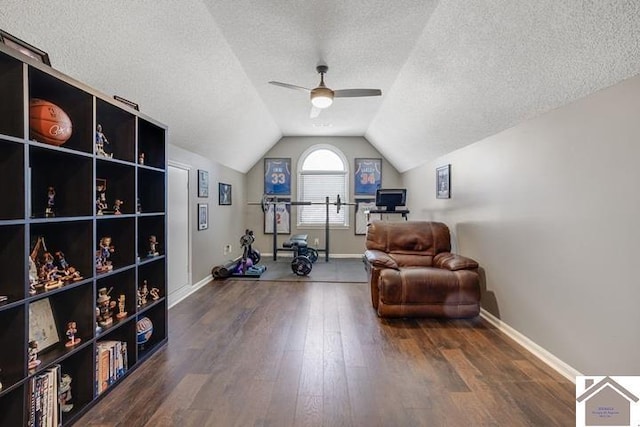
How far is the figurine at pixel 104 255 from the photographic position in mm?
2117

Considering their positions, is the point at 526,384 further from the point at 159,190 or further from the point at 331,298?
the point at 159,190

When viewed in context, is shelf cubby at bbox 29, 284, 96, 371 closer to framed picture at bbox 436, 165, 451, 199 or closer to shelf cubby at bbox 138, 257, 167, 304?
shelf cubby at bbox 138, 257, 167, 304

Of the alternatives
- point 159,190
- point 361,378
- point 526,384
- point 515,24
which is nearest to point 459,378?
point 526,384

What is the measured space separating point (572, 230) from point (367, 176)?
5.17 metres

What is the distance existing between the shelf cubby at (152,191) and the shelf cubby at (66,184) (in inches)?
31.9

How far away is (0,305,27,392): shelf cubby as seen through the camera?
4.64 feet

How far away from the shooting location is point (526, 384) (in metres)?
2.11

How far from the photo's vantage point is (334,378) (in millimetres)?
2207

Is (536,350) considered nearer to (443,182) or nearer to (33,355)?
(443,182)

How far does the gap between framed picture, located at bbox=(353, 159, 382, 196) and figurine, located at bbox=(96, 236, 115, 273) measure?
18.4 ft

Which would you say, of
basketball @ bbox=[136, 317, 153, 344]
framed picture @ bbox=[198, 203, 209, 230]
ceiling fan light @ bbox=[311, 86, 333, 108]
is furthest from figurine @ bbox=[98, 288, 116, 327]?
ceiling fan light @ bbox=[311, 86, 333, 108]

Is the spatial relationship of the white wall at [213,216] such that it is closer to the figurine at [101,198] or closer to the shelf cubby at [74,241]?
the figurine at [101,198]

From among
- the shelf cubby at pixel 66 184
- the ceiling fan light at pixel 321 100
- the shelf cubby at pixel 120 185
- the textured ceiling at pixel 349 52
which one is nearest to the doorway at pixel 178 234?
the textured ceiling at pixel 349 52

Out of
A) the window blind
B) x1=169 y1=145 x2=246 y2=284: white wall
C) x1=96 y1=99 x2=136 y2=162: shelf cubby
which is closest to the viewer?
x1=96 y1=99 x2=136 y2=162: shelf cubby
